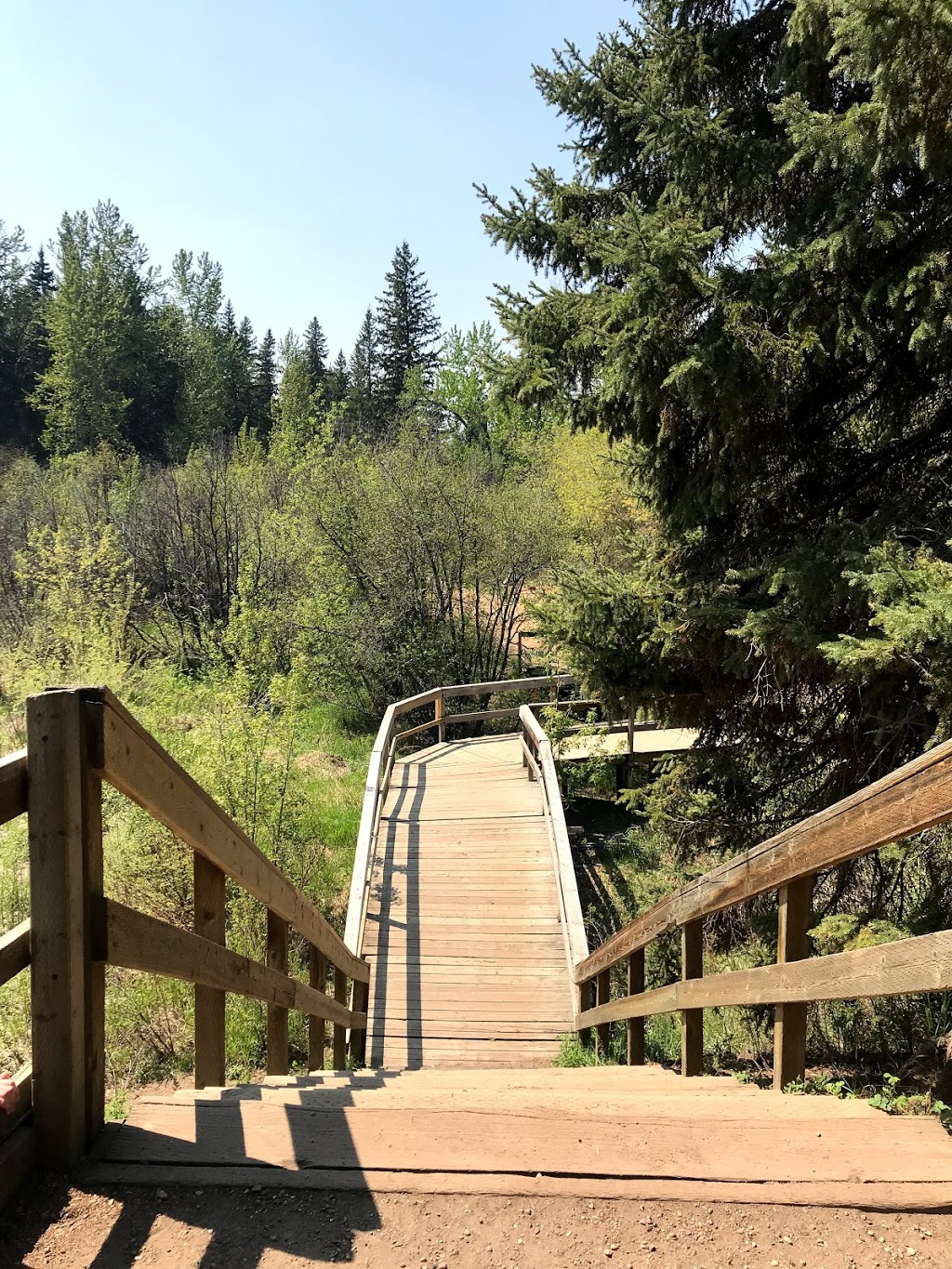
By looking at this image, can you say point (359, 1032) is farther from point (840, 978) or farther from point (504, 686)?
point (504, 686)

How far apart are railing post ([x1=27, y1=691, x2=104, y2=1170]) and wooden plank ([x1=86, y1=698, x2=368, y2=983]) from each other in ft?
0.25

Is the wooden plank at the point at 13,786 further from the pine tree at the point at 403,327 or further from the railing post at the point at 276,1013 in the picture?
the pine tree at the point at 403,327

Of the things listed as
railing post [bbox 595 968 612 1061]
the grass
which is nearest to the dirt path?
the grass

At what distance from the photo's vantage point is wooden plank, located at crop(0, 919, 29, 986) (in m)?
1.62

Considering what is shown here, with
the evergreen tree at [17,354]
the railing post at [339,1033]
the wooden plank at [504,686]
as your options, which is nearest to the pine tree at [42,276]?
A: the evergreen tree at [17,354]

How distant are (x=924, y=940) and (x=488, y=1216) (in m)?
1.12

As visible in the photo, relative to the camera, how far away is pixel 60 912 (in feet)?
5.60

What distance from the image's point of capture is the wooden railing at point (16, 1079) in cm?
160

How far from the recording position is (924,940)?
5.72ft

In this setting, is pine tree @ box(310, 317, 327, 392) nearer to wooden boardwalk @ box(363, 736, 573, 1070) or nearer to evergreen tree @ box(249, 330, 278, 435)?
Answer: evergreen tree @ box(249, 330, 278, 435)

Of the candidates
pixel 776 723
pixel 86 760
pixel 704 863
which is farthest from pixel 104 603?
pixel 86 760

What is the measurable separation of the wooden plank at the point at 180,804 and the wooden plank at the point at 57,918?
9 centimetres

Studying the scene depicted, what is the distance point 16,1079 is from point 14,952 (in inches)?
13.5

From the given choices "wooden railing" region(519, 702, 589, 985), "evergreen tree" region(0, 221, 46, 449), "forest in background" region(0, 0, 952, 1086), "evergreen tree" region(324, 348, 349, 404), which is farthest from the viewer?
"evergreen tree" region(324, 348, 349, 404)
